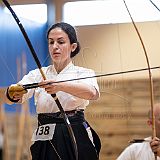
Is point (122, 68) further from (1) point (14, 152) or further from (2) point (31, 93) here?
(1) point (14, 152)

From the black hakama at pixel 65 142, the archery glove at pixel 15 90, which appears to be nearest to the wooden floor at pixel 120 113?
the black hakama at pixel 65 142

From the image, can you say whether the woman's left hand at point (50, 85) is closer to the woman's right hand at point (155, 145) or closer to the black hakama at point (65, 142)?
the black hakama at point (65, 142)

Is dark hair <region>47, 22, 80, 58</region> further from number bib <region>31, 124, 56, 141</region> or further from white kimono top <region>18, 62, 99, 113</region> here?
number bib <region>31, 124, 56, 141</region>

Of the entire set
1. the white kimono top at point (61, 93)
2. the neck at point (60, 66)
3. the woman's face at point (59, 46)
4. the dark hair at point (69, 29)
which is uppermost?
the dark hair at point (69, 29)

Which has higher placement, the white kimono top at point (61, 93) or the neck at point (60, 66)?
the neck at point (60, 66)

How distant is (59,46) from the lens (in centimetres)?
72

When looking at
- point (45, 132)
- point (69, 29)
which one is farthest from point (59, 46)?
point (45, 132)

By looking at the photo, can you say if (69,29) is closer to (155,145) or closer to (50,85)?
(50,85)

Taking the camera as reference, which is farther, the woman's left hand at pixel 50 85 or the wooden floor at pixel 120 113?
the wooden floor at pixel 120 113

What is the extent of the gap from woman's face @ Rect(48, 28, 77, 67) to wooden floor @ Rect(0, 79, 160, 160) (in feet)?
0.32

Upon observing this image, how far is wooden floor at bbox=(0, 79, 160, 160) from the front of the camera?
774 mm

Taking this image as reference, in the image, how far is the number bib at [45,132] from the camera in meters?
0.75

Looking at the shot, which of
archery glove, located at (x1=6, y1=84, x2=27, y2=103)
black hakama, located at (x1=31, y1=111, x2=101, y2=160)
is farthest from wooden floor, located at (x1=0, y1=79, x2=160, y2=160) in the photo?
archery glove, located at (x1=6, y1=84, x2=27, y2=103)

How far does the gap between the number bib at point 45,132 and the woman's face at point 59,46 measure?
0.12m
